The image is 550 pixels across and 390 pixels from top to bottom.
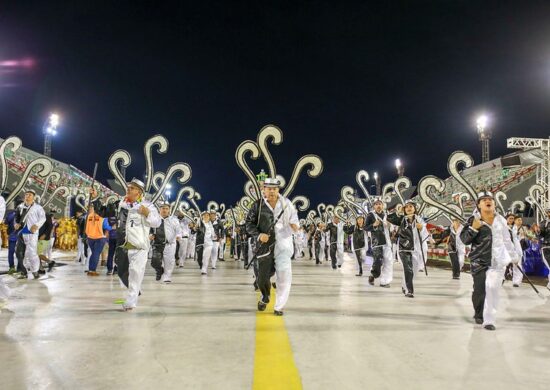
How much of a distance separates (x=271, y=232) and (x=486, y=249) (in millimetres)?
2881

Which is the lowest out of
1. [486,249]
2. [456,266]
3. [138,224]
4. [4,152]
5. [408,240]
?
[456,266]

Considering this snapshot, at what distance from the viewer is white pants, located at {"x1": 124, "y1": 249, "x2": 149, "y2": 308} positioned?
6.25 metres

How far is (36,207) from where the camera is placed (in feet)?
31.1

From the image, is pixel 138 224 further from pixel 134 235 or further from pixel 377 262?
pixel 377 262

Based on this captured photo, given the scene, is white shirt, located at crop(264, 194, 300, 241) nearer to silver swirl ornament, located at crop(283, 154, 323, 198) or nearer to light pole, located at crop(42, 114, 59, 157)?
silver swirl ornament, located at crop(283, 154, 323, 198)

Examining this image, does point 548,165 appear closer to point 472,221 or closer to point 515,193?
point 515,193

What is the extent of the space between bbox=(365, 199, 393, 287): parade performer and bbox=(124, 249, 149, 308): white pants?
5688 mm

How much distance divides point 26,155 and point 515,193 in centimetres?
3010

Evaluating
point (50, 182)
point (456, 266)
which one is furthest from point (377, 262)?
point (50, 182)

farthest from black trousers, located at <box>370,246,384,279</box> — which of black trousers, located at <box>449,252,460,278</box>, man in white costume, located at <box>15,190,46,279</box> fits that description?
man in white costume, located at <box>15,190,46,279</box>

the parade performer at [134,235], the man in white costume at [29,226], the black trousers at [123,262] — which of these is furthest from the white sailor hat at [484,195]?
the man in white costume at [29,226]

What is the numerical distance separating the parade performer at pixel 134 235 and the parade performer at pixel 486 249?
14.5 ft

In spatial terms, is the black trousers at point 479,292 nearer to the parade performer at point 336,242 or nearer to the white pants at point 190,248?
the parade performer at point 336,242

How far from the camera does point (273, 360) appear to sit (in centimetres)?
382
